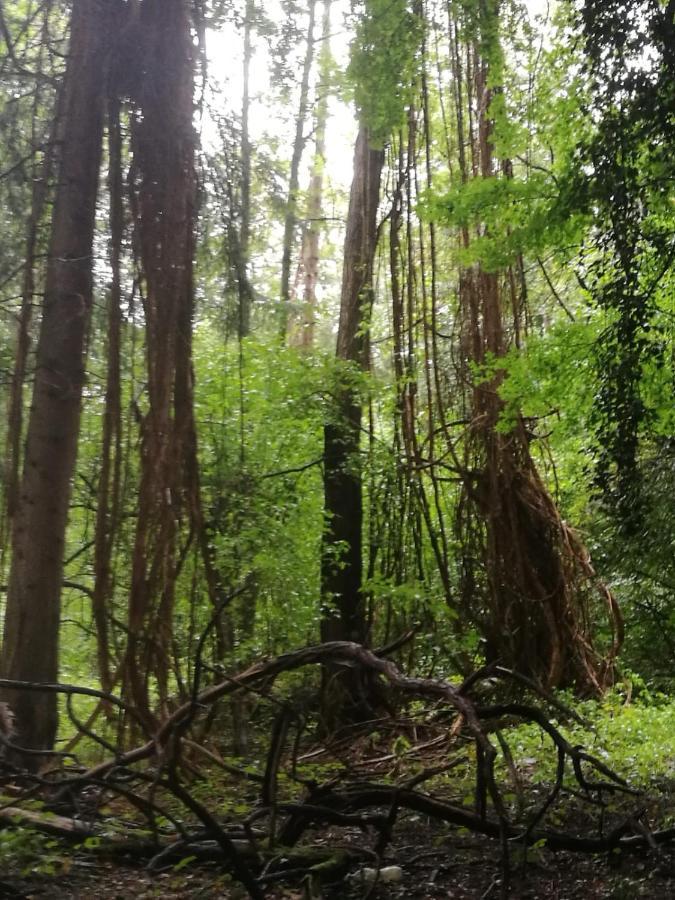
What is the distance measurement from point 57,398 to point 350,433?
4095 millimetres

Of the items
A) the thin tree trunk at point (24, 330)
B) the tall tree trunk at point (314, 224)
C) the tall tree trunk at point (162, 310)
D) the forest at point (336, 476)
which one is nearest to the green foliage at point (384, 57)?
the forest at point (336, 476)

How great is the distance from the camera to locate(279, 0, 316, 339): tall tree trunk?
9.30m

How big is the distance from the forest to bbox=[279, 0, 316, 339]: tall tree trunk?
6.2 inches

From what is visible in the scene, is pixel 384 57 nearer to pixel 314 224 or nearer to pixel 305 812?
pixel 305 812

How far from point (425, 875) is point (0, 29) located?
5.86 meters

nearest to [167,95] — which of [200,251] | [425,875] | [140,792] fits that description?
[200,251]

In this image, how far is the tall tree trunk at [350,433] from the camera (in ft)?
30.2

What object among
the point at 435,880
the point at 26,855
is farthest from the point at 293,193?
the point at 26,855

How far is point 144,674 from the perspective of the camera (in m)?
5.20

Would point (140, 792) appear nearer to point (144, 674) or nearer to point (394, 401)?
point (144, 674)

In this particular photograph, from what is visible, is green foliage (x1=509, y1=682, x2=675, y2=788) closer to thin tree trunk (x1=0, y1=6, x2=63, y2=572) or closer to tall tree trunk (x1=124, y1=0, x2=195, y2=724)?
tall tree trunk (x1=124, y1=0, x2=195, y2=724)

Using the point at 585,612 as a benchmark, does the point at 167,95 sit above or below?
above

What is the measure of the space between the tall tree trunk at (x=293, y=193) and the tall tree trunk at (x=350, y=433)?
26.7 inches

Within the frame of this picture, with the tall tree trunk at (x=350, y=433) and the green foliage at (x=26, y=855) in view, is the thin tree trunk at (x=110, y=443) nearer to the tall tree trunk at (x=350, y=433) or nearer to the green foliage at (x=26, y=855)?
the green foliage at (x=26, y=855)
